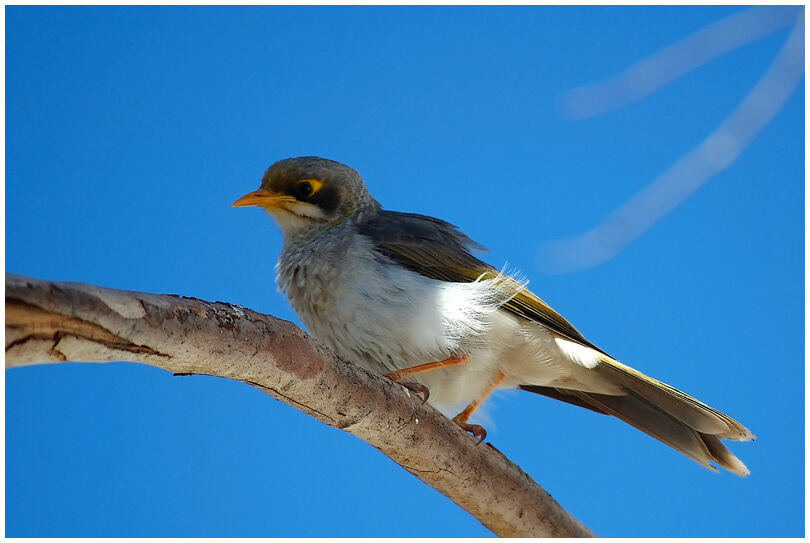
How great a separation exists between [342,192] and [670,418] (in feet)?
8.38

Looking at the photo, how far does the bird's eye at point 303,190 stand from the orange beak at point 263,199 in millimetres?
80

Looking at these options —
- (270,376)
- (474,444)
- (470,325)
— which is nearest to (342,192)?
(470,325)

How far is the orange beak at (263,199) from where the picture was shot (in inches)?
219

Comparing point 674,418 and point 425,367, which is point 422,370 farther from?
point 674,418

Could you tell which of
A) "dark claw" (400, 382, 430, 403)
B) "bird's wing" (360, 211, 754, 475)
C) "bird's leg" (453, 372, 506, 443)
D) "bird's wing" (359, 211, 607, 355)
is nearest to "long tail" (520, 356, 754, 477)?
"bird's wing" (360, 211, 754, 475)

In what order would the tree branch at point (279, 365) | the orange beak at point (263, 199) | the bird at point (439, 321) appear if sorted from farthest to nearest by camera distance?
the orange beak at point (263, 199)
the bird at point (439, 321)
the tree branch at point (279, 365)

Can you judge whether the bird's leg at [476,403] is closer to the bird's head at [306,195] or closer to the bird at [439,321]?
the bird at [439,321]

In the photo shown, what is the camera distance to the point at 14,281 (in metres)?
2.62

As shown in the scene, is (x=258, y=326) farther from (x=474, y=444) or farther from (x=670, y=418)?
(x=670, y=418)

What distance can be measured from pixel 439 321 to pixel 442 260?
56cm

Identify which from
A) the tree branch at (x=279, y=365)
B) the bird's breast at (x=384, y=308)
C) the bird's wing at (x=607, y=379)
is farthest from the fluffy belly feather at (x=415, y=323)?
the tree branch at (x=279, y=365)

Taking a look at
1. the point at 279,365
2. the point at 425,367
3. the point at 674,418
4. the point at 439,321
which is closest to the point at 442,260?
the point at 439,321

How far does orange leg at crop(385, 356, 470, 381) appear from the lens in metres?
4.84

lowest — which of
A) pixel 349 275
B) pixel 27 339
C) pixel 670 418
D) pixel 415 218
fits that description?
pixel 27 339
